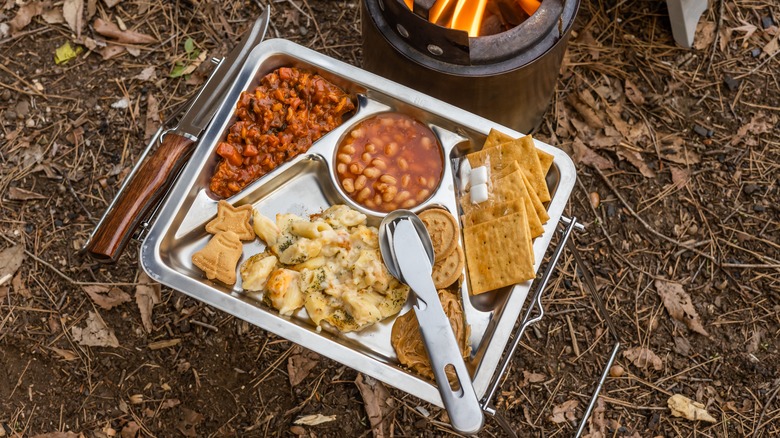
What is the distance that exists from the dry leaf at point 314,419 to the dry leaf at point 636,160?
213 cm

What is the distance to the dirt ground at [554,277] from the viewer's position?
131 inches

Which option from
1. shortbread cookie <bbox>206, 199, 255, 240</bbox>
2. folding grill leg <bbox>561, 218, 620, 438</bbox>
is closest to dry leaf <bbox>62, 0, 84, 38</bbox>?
shortbread cookie <bbox>206, 199, 255, 240</bbox>

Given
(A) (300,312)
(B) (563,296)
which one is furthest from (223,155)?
(B) (563,296)

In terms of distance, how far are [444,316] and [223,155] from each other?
1.11m

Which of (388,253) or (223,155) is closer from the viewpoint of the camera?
(388,253)

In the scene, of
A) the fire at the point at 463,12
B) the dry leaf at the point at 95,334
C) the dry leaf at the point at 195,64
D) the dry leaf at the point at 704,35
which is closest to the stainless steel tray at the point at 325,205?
the fire at the point at 463,12

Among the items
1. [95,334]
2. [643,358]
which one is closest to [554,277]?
[643,358]

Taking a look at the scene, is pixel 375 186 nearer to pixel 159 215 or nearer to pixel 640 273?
pixel 159 215

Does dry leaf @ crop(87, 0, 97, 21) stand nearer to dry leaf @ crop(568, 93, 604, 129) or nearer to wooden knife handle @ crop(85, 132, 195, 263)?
wooden knife handle @ crop(85, 132, 195, 263)

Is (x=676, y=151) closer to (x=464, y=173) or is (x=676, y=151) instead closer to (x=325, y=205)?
(x=464, y=173)

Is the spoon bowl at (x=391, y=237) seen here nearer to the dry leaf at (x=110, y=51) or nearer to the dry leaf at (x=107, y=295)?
the dry leaf at (x=107, y=295)

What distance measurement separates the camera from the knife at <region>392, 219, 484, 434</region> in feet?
7.34

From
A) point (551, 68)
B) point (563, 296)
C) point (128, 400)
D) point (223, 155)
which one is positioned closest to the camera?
point (223, 155)

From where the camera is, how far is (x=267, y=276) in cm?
261
